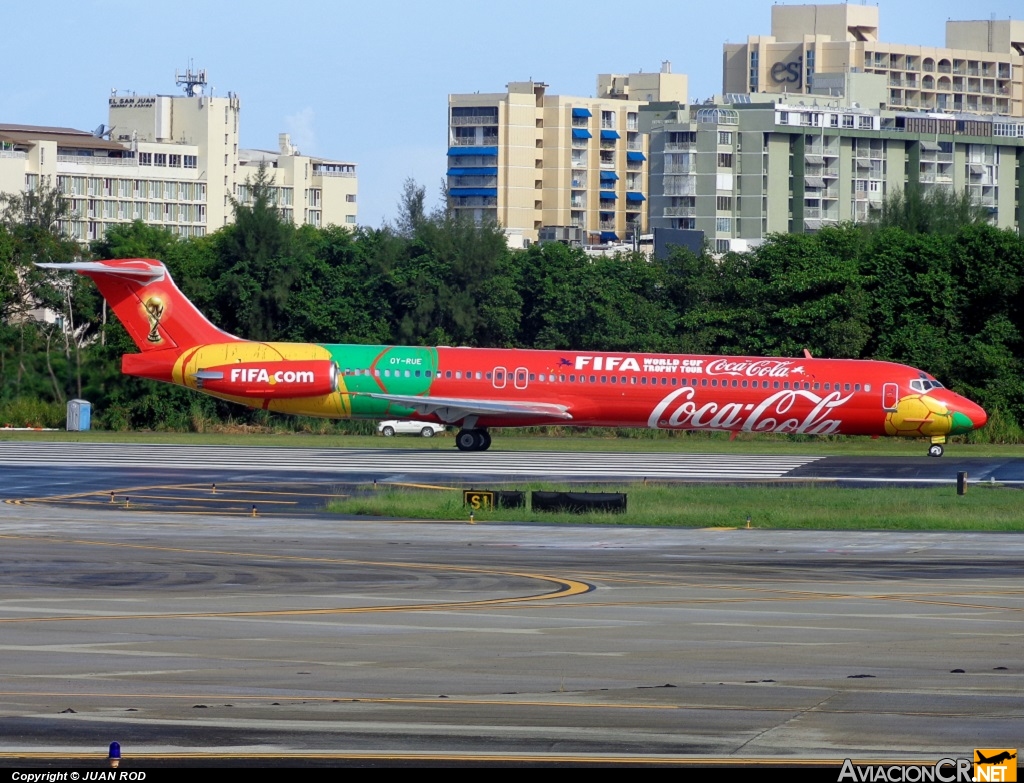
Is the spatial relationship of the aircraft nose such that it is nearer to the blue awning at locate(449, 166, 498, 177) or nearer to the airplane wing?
the airplane wing

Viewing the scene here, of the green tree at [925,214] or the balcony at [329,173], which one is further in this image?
the balcony at [329,173]

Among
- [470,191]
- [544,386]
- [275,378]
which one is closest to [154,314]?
[275,378]

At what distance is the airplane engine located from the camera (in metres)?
51.0

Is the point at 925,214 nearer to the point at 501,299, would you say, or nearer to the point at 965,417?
the point at 501,299

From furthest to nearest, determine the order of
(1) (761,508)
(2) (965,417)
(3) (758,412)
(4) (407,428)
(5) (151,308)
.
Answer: (4) (407,428), (5) (151,308), (2) (965,417), (3) (758,412), (1) (761,508)

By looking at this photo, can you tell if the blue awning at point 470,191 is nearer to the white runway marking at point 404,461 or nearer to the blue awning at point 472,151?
the blue awning at point 472,151

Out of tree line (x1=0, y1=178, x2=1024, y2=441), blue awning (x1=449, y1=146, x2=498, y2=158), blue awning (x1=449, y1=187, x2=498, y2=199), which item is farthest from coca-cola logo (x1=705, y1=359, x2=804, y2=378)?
blue awning (x1=449, y1=187, x2=498, y2=199)

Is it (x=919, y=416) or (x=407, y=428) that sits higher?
(x=919, y=416)

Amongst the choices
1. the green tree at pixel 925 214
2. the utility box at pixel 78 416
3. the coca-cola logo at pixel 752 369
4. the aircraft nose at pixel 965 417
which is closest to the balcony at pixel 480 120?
the green tree at pixel 925 214

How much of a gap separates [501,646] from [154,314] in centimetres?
3764

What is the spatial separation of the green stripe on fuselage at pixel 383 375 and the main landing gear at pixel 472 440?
6.70 feet

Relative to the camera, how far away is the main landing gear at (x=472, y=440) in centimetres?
5166

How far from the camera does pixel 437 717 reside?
13172mm

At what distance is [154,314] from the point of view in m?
52.1
